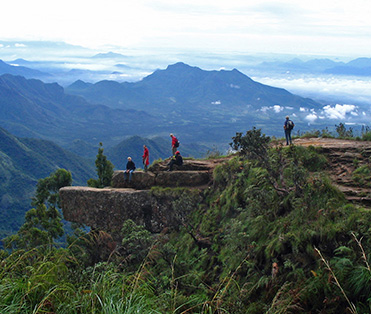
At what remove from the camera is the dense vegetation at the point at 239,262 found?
364 centimetres

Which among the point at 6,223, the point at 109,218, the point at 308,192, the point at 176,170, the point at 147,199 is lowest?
the point at 6,223

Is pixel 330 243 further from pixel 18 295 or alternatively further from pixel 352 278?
pixel 18 295

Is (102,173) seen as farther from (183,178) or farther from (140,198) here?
(183,178)

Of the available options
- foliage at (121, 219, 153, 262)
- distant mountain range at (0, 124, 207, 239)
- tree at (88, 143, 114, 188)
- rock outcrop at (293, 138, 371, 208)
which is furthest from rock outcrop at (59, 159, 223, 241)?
distant mountain range at (0, 124, 207, 239)

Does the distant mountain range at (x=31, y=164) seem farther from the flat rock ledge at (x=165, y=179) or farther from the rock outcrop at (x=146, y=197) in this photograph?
the flat rock ledge at (x=165, y=179)

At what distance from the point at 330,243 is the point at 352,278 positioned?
1879 mm

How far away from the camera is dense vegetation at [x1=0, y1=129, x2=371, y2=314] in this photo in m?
3.64

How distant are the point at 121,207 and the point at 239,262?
8665 millimetres

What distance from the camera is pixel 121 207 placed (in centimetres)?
1625

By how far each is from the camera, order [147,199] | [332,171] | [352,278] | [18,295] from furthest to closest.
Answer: [147,199], [332,171], [352,278], [18,295]

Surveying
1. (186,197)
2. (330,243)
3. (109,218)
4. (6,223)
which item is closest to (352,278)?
(330,243)

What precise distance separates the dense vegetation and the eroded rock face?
2.64 feet

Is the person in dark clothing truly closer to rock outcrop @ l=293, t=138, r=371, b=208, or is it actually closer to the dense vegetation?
the dense vegetation

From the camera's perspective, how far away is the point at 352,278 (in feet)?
17.9
